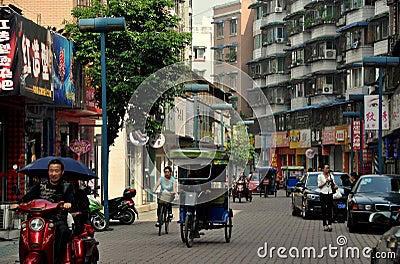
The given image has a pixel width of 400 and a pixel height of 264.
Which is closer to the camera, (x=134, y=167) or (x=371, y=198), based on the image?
(x=371, y=198)

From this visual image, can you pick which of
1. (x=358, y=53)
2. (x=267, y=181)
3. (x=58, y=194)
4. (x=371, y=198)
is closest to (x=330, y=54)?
(x=358, y=53)

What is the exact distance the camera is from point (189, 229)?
20219 mm

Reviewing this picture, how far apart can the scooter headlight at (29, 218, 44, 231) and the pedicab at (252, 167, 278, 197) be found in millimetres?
55497

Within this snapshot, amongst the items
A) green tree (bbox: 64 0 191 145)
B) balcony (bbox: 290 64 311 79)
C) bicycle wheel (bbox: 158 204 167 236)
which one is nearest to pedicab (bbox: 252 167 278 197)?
balcony (bbox: 290 64 311 79)

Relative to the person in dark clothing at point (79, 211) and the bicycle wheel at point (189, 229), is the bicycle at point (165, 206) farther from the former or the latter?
the person in dark clothing at point (79, 211)

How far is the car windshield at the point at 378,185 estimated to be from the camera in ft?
83.5

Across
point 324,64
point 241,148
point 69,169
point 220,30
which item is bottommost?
point 241,148

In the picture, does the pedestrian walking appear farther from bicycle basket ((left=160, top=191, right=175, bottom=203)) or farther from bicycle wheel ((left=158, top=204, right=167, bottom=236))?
bicycle wheel ((left=158, top=204, right=167, bottom=236))

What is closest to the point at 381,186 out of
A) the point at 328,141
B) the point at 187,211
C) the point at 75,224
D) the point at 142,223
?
the point at 187,211

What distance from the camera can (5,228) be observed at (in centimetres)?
2353

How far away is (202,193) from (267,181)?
46515mm

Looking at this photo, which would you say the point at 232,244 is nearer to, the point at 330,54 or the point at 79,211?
the point at 79,211

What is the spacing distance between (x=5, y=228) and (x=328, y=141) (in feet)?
197

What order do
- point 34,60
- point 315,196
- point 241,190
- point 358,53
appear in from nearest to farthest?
point 34,60 → point 315,196 → point 241,190 → point 358,53
